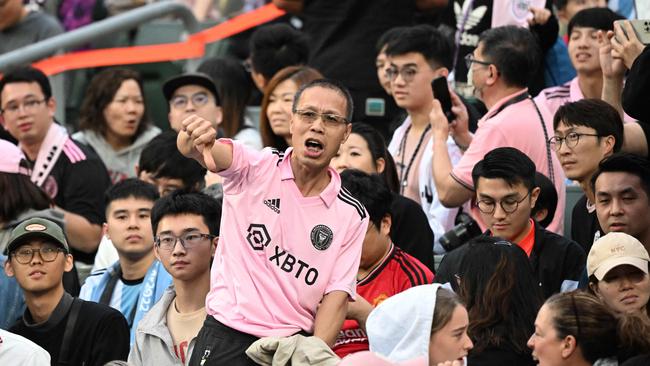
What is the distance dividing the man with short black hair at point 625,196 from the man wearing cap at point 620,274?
56 centimetres

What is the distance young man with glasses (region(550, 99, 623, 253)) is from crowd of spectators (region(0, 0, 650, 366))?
1 cm

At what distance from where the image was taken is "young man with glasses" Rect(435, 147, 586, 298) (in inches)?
306

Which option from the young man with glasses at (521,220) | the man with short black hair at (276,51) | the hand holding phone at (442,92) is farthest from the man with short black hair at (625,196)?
the man with short black hair at (276,51)

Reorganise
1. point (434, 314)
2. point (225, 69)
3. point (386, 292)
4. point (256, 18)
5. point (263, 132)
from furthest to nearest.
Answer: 1. point (256, 18)
2. point (225, 69)
3. point (263, 132)
4. point (386, 292)
5. point (434, 314)

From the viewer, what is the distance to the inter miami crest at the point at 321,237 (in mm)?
7105

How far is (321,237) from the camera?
7121 millimetres

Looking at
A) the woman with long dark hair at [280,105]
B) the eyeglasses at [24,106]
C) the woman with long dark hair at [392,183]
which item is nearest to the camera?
the woman with long dark hair at [392,183]

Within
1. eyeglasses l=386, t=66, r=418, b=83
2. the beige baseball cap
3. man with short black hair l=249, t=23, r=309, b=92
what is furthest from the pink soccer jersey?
man with short black hair l=249, t=23, r=309, b=92

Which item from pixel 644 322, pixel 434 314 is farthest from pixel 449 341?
pixel 644 322

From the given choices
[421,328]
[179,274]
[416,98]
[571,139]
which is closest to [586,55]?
[416,98]

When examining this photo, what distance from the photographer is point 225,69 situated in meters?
11.7

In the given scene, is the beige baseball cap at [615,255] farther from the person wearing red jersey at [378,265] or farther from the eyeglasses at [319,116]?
the eyeglasses at [319,116]

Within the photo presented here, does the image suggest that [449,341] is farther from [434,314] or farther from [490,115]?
[490,115]

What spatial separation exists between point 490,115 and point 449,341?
3.20 meters
